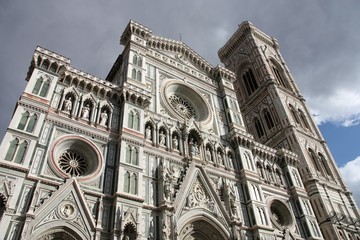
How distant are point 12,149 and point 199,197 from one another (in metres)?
9.38

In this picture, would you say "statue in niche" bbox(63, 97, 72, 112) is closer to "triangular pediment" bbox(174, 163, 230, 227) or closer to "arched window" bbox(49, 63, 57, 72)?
"arched window" bbox(49, 63, 57, 72)

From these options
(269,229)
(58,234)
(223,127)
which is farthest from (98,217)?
(223,127)

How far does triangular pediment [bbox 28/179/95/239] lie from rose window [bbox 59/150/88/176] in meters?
1.04

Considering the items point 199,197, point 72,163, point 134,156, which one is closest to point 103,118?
point 134,156

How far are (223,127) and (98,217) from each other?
12361 mm

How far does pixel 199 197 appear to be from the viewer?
16.7 meters

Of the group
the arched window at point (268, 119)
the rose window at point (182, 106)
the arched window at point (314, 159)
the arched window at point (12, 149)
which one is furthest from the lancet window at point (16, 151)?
the arched window at point (268, 119)

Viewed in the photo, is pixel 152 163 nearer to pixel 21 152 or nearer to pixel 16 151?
pixel 21 152

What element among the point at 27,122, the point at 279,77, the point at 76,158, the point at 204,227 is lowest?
the point at 204,227

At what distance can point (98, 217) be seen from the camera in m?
12.8

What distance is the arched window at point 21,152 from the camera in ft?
39.5

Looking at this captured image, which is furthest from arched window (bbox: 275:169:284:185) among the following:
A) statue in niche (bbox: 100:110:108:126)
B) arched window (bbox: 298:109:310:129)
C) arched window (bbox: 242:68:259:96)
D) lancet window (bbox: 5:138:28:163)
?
lancet window (bbox: 5:138:28:163)

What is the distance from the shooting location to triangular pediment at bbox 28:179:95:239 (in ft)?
37.4

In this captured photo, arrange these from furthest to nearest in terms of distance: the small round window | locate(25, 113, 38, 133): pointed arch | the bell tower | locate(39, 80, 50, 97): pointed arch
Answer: the bell tower, the small round window, locate(39, 80, 50, 97): pointed arch, locate(25, 113, 38, 133): pointed arch
